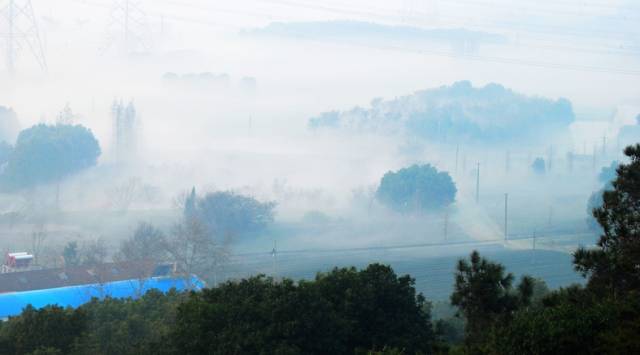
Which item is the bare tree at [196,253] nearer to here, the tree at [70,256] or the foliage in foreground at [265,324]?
the tree at [70,256]

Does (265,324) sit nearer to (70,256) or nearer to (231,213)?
(70,256)

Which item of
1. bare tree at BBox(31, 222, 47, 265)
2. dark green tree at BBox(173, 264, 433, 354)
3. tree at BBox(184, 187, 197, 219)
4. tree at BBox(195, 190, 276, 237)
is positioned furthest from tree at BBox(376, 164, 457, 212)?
dark green tree at BBox(173, 264, 433, 354)

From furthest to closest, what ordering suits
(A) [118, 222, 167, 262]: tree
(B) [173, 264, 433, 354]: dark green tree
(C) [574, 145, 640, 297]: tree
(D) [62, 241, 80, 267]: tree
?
1. (A) [118, 222, 167, 262]: tree
2. (D) [62, 241, 80, 267]: tree
3. (B) [173, 264, 433, 354]: dark green tree
4. (C) [574, 145, 640, 297]: tree

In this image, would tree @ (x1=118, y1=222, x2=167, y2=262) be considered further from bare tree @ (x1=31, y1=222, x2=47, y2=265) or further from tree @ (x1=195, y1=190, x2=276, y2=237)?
tree @ (x1=195, y1=190, x2=276, y2=237)

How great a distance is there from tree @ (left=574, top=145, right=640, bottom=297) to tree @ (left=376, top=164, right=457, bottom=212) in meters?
39.5

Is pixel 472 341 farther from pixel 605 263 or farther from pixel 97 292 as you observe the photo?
pixel 97 292

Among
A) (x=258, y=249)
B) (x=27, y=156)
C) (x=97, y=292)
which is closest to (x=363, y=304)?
(x=97, y=292)

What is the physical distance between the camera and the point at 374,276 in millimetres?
14297

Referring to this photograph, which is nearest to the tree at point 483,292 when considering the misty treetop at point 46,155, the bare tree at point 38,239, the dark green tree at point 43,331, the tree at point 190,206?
the dark green tree at point 43,331

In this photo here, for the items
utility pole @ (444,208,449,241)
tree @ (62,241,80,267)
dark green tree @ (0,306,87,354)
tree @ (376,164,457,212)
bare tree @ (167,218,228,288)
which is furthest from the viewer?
tree @ (376,164,457,212)

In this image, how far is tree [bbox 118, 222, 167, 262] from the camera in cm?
3519

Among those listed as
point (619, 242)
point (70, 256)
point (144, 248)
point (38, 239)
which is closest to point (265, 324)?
point (619, 242)

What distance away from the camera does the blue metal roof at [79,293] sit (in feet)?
86.7

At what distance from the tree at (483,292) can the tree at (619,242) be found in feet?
3.03
